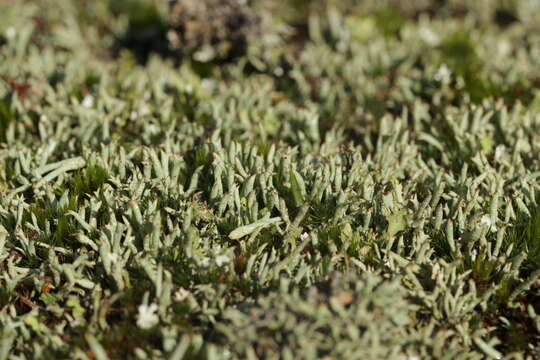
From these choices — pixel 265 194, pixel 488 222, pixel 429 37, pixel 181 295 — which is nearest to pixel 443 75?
pixel 429 37

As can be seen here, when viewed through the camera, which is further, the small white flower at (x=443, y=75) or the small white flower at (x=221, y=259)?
the small white flower at (x=443, y=75)

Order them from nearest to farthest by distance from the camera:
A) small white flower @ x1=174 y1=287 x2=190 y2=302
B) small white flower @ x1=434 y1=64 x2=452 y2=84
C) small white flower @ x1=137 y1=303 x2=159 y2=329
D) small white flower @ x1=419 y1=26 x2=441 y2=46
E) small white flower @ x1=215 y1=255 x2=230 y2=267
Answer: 1. small white flower @ x1=137 y1=303 x2=159 y2=329
2. small white flower @ x1=174 y1=287 x2=190 y2=302
3. small white flower @ x1=215 y1=255 x2=230 y2=267
4. small white flower @ x1=434 y1=64 x2=452 y2=84
5. small white flower @ x1=419 y1=26 x2=441 y2=46

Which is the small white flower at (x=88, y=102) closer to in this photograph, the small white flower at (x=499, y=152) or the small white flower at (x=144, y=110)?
the small white flower at (x=144, y=110)

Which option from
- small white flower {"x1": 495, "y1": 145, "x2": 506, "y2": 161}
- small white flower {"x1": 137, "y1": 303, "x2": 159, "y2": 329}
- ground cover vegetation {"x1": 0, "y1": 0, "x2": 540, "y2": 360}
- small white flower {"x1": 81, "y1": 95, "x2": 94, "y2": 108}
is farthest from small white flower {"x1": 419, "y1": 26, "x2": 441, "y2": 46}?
small white flower {"x1": 137, "y1": 303, "x2": 159, "y2": 329}

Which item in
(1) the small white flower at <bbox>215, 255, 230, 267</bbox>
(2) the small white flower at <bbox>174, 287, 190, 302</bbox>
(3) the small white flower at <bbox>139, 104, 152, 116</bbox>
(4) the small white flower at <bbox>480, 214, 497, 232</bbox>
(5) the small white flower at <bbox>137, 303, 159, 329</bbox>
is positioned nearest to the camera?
(5) the small white flower at <bbox>137, 303, 159, 329</bbox>

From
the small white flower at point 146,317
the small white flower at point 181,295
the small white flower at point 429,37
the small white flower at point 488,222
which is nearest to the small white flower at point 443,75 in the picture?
the small white flower at point 429,37

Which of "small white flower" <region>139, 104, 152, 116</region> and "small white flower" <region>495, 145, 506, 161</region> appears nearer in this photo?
"small white flower" <region>495, 145, 506, 161</region>

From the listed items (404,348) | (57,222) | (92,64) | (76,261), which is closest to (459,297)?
(404,348)

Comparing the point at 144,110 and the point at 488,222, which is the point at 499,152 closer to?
the point at 488,222

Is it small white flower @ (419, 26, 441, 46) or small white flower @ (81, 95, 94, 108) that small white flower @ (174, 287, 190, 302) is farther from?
small white flower @ (419, 26, 441, 46)
